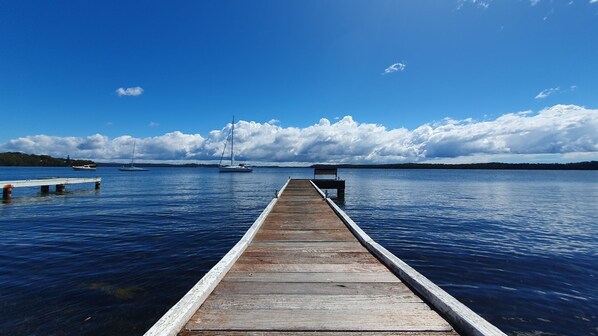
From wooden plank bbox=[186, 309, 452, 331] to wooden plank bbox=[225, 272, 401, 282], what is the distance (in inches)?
41.7

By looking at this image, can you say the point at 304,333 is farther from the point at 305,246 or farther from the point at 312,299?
the point at 305,246

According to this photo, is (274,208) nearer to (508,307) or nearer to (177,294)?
(177,294)

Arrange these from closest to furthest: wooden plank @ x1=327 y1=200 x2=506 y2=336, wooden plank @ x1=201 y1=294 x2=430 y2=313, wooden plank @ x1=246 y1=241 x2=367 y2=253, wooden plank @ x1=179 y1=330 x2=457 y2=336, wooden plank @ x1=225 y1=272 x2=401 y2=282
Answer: wooden plank @ x1=327 y1=200 x2=506 y2=336 < wooden plank @ x1=179 y1=330 x2=457 y2=336 < wooden plank @ x1=201 y1=294 x2=430 y2=313 < wooden plank @ x1=225 y1=272 x2=401 y2=282 < wooden plank @ x1=246 y1=241 x2=367 y2=253

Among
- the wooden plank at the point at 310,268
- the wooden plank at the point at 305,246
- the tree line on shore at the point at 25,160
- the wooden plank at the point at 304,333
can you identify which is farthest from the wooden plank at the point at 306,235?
the tree line on shore at the point at 25,160

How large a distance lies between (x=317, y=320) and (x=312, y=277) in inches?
55.4

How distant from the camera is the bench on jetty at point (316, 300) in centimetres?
306

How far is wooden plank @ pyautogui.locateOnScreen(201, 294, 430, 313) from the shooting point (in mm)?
3561

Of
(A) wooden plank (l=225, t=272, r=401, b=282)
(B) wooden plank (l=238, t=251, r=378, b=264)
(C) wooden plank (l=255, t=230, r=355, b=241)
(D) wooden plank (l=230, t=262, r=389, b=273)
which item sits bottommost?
(C) wooden plank (l=255, t=230, r=355, b=241)

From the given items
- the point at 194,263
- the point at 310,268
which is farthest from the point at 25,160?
the point at 310,268

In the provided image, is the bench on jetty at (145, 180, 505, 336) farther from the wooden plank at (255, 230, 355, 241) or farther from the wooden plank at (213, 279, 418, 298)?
the wooden plank at (255, 230, 355, 241)

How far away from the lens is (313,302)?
373cm

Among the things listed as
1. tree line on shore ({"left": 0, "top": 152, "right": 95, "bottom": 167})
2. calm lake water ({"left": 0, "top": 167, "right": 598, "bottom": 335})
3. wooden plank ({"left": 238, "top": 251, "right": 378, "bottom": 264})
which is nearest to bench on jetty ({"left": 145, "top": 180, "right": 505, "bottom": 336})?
wooden plank ({"left": 238, "top": 251, "right": 378, "bottom": 264})

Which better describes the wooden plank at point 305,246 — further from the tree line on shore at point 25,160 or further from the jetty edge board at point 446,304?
the tree line on shore at point 25,160

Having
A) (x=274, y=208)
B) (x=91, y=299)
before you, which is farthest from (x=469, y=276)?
(x=91, y=299)
